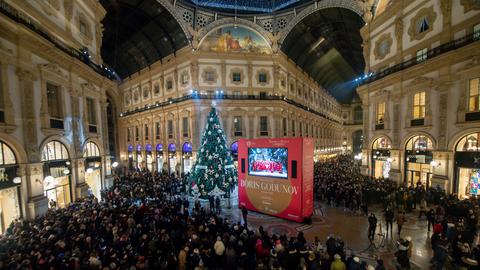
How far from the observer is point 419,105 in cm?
1628

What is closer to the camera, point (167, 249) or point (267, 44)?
point (167, 249)

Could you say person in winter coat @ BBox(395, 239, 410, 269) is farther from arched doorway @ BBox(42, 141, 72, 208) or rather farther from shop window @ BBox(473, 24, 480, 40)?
arched doorway @ BBox(42, 141, 72, 208)

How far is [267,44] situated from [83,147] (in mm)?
23310

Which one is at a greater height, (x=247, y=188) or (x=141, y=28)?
(x=141, y=28)


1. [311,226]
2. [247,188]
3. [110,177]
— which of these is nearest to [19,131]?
[110,177]

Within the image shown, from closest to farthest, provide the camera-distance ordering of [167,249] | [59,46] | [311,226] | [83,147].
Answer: [167,249]
[311,226]
[59,46]
[83,147]

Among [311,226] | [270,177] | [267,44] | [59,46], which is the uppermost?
[267,44]

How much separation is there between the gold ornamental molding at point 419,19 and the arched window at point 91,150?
27.0 metres

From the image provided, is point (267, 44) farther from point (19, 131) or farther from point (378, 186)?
point (19, 131)

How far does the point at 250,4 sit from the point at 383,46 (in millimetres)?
16465

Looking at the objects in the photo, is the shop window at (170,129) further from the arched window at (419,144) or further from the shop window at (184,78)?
the arched window at (419,144)

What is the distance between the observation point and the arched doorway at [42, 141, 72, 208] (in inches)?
479

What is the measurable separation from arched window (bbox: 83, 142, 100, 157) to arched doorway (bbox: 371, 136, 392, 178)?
25.1 m

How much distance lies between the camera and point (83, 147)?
50.9 ft
